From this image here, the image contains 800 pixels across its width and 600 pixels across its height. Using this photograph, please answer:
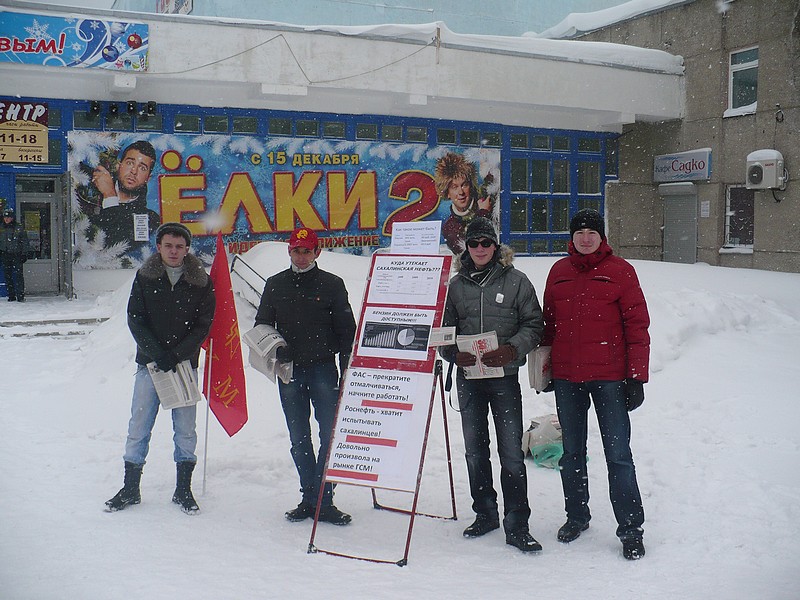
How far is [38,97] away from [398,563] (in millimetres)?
13930

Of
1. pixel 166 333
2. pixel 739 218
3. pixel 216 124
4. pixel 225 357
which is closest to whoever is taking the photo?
pixel 166 333

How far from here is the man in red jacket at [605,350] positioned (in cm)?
422

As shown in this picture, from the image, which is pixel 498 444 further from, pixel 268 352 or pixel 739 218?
pixel 739 218

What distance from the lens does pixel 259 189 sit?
16.6 metres

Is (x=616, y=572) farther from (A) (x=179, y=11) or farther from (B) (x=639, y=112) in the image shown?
(A) (x=179, y=11)

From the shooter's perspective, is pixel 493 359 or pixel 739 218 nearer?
pixel 493 359

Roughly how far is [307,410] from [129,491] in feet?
4.27

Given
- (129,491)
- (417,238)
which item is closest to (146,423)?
(129,491)

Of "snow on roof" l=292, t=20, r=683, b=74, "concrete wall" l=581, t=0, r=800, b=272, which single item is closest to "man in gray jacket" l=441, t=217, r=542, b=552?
"snow on roof" l=292, t=20, r=683, b=74

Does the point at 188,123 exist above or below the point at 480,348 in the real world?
above

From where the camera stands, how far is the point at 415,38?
53.2 feet

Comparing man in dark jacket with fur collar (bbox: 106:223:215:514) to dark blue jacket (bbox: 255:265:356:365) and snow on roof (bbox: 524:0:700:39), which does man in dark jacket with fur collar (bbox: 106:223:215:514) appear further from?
snow on roof (bbox: 524:0:700:39)

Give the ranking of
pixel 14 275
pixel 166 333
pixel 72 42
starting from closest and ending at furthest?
pixel 166 333 < pixel 72 42 < pixel 14 275

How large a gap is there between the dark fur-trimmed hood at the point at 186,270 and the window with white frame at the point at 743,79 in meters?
17.0
